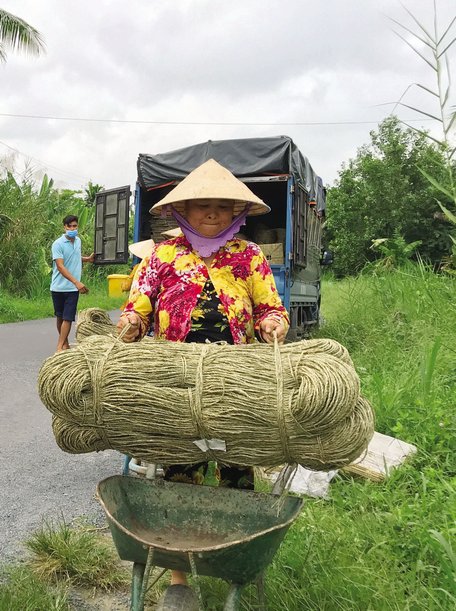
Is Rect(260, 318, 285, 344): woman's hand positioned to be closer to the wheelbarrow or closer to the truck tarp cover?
the wheelbarrow

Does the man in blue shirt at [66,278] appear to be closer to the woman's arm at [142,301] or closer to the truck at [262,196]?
the truck at [262,196]

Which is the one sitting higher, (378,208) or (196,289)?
(378,208)

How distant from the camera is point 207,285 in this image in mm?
2500

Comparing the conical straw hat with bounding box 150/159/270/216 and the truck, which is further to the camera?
the truck

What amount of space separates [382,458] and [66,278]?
16.9 feet

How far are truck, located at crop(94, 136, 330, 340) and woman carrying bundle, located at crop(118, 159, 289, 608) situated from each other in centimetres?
506

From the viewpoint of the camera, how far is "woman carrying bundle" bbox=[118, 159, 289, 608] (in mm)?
2480

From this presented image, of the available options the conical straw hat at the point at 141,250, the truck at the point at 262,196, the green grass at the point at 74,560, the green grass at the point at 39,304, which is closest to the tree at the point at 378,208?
the green grass at the point at 39,304

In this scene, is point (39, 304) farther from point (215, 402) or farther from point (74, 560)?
point (215, 402)

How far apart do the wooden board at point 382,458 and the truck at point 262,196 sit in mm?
3845

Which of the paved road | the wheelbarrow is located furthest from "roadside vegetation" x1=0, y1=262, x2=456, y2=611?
the wheelbarrow

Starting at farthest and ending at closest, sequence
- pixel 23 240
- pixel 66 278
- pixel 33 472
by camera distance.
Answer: pixel 23 240
pixel 66 278
pixel 33 472

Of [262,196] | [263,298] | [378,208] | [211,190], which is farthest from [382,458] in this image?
[378,208]

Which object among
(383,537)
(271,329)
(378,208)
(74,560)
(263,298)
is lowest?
(74,560)
